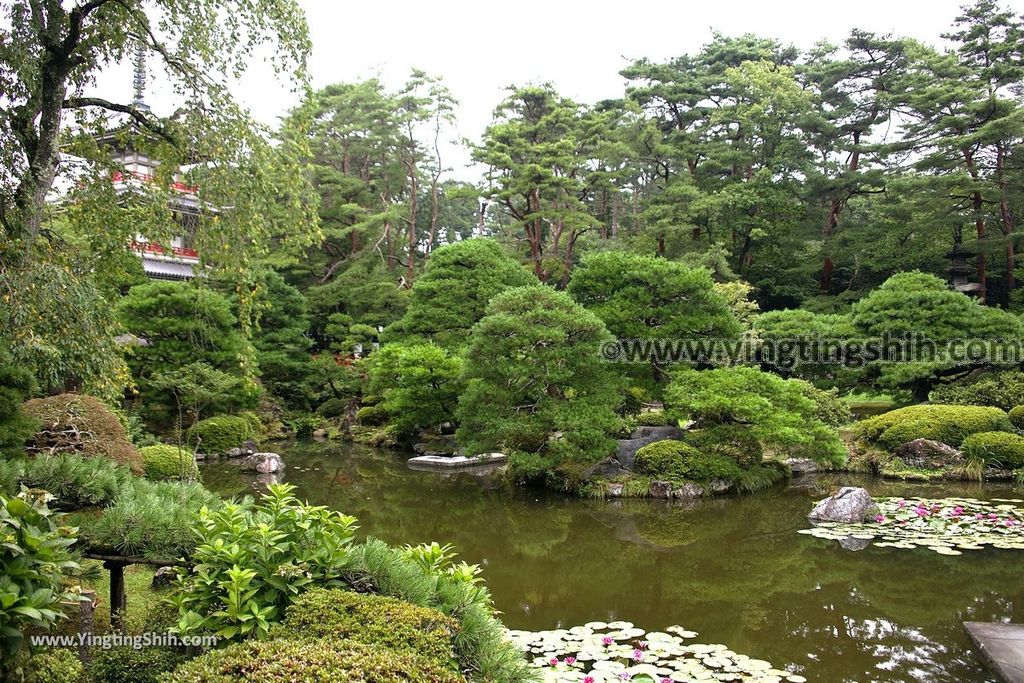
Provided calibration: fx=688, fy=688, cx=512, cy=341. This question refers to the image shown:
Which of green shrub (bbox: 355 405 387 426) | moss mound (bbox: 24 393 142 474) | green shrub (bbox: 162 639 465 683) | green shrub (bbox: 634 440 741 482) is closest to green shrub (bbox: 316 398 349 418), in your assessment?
green shrub (bbox: 355 405 387 426)

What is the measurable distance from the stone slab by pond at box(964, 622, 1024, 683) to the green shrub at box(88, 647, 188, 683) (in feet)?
15.4

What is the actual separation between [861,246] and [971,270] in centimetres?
362

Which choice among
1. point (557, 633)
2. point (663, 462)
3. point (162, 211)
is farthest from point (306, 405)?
point (557, 633)

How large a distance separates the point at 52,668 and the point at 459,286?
13.3m

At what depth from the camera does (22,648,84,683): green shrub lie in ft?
8.28

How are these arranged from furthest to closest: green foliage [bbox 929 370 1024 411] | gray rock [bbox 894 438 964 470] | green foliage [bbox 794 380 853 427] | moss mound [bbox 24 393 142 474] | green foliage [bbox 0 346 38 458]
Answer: green foliage [bbox 794 380 853 427], green foliage [bbox 929 370 1024 411], gray rock [bbox 894 438 964 470], moss mound [bbox 24 393 142 474], green foliage [bbox 0 346 38 458]

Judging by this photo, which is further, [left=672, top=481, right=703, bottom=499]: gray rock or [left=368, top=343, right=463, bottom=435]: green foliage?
[left=368, top=343, right=463, bottom=435]: green foliage

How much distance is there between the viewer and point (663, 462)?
412 inches

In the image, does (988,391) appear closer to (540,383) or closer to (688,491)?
(688,491)

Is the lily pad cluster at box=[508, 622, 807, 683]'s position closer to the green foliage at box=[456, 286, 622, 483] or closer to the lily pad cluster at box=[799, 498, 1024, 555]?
the lily pad cluster at box=[799, 498, 1024, 555]

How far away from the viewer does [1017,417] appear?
11750 millimetres

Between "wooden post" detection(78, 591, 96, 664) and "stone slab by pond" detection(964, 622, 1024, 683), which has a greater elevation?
"wooden post" detection(78, 591, 96, 664)

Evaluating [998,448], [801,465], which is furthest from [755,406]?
[998,448]

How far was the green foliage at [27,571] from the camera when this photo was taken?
2.28 metres
